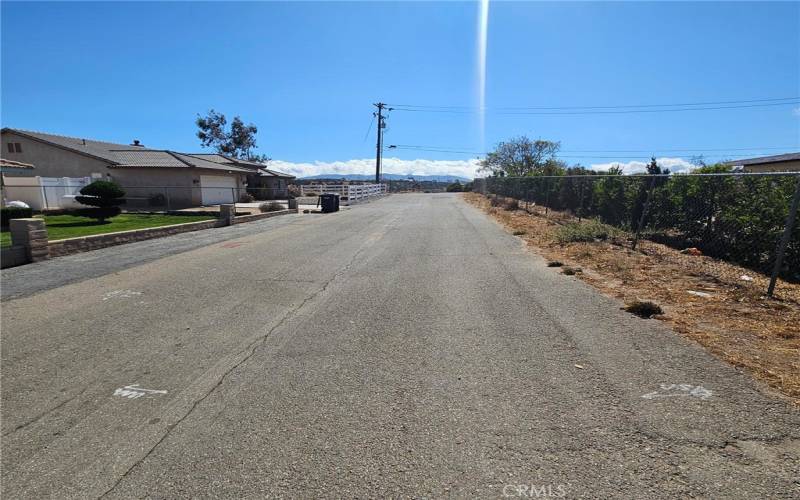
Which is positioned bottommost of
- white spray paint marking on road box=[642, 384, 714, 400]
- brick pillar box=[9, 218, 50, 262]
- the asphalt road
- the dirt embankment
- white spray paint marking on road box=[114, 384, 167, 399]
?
white spray paint marking on road box=[114, 384, 167, 399]

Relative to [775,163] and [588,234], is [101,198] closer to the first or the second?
[588,234]

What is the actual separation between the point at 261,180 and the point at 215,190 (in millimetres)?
13971

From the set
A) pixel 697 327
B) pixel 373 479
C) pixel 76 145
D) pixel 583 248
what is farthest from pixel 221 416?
pixel 76 145

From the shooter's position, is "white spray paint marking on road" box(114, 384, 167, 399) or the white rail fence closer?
"white spray paint marking on road" box(114, 384, 167, 399)

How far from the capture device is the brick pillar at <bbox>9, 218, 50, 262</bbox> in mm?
9227

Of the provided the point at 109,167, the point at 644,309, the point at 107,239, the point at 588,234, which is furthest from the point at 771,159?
the point at 109,167

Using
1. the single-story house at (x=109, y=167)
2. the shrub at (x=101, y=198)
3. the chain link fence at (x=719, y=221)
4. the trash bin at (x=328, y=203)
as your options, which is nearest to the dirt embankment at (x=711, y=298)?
the chain link fence at (x=719, y=221)

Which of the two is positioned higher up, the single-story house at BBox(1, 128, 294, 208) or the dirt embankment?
the single-story house at BBox(1, 128, 294, 208)

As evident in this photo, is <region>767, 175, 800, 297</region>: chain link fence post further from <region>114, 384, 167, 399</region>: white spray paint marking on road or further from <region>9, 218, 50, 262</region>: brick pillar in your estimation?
<region>9, 218, 50, 262</region>: brick pillar

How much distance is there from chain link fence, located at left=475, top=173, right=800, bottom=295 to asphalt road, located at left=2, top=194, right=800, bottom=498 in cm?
370

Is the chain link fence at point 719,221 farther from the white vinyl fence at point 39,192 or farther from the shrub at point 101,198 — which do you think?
the white vinyl fence at point 39,192

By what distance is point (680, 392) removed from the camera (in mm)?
3426

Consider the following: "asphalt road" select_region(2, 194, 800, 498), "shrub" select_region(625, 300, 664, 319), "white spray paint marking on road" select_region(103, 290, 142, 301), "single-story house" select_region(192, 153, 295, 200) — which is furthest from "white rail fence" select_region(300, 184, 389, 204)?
"shrub" select_region(625, 300, 664, 319)

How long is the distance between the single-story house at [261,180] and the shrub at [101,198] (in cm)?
2235
